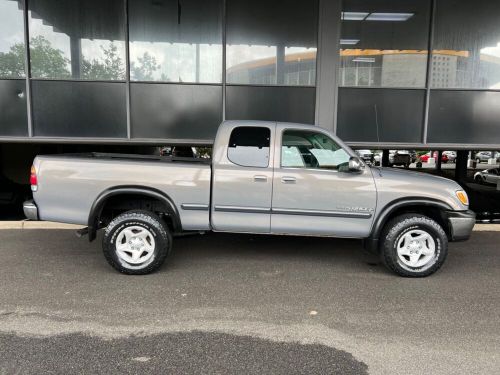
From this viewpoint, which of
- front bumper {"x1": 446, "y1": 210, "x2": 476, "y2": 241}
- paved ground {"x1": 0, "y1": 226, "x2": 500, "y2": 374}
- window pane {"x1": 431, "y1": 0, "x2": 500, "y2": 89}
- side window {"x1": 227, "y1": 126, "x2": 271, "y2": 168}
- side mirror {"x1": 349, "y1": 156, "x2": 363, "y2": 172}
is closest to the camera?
paved ground {"x1": 0, "y1": 226, "x2": 500, "y2": 374}

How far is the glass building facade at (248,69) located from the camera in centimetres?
867

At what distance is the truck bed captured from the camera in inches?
195

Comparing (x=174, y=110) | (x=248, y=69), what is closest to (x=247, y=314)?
(x=174, y=110)

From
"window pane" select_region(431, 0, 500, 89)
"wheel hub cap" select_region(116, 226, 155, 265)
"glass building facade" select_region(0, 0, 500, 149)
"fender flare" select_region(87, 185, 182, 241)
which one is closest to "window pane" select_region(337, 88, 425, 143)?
"glass building facade" select_region(0, 0, 500, 149)

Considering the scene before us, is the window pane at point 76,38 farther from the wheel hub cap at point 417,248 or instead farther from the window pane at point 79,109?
the wheel hub cap at point 417,248

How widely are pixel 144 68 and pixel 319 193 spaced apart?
5.51 metres

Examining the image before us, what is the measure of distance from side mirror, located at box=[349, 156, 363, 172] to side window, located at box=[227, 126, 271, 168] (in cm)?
98

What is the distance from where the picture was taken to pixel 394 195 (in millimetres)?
5020

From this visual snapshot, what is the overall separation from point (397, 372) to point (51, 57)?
860 centimetres

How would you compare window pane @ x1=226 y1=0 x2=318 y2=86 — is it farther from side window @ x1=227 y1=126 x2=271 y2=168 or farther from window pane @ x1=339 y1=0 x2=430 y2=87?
side window @ x1=227 y1=126 x2=271 y2=168

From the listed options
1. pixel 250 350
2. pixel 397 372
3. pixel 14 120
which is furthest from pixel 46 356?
pixel 14 120

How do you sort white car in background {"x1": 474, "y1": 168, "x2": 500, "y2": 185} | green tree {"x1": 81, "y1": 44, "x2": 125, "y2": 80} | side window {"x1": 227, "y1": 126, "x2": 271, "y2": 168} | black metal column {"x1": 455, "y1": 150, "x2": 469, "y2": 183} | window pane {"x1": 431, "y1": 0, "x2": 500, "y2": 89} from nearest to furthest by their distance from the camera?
side window {"x1": 227, "y1": 126, "x2": 271, "y2": 168}, green tree {"x1": 81, "y1": 44, "x2": 125, "y2": 80}, window pane {"x1": 431, "y1": 0, "x2": 500, "y2": 89}, black metal column {"x1": 455, "y1": 150, "x2": 469, "y2": 183}, white car in background {"x1": 474, "y1": 168, "x2": 500, "y2": 185}

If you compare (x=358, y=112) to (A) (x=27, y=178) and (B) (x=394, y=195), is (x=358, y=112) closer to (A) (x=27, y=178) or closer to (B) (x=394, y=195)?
(B) (x=394, y=195)

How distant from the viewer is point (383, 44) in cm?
915
